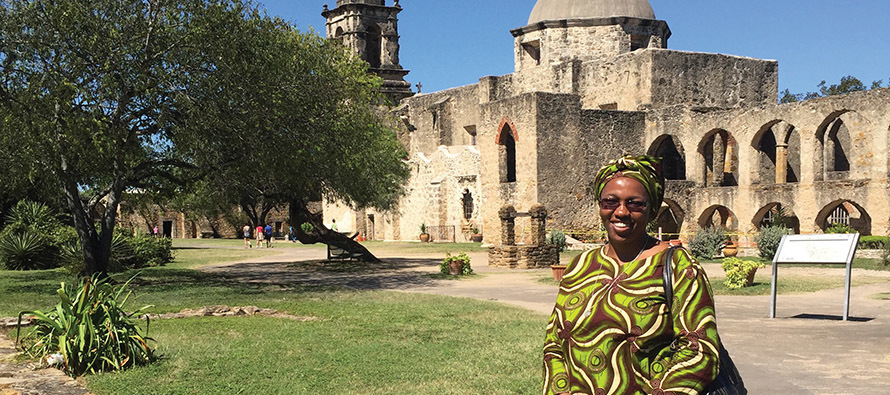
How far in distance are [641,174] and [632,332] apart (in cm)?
57

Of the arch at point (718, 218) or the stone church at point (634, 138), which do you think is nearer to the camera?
Answer: the stone church at point (634, 138)

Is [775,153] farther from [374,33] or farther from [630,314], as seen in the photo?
[630,314]

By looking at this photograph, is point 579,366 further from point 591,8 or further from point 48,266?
point 591,8

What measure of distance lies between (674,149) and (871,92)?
28.9 ft

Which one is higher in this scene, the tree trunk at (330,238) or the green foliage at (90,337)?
the tree trunk at (330,238)

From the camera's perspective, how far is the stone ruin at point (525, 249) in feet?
69.3

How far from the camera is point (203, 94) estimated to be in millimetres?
14984

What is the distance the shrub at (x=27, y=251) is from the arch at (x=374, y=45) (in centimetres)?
2960

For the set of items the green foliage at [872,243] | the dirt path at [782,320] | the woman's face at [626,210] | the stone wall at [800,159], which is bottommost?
the dirt path at [782,320]

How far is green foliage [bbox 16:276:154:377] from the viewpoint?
738cm

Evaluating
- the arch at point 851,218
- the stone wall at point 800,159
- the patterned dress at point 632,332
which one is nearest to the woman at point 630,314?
the patterned dress at point 632,332

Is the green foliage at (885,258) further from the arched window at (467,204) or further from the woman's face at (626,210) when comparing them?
the arched window at (467,204)

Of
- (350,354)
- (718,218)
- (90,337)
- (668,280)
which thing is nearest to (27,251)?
(90,337)

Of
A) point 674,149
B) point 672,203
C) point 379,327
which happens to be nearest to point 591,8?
point 674,149
